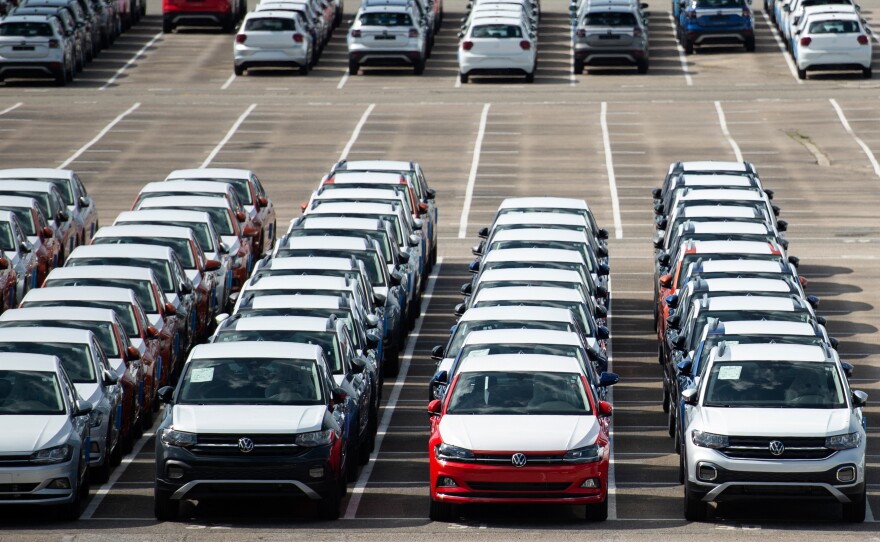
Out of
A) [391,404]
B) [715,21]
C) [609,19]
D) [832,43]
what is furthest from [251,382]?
[715,21]

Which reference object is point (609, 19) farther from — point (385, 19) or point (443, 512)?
point (443, 512)

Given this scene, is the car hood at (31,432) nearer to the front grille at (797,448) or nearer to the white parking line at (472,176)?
the front grille at (797,448)

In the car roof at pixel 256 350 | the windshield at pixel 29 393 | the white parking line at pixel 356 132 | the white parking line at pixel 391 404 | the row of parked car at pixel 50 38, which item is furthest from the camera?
the row of parked car at pixel 50 38

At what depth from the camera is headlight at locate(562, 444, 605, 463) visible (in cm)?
1711

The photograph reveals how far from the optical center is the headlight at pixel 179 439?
1727 centimetres

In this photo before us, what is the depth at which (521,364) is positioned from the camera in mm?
18453

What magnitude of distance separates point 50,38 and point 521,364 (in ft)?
110

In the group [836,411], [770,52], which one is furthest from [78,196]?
[770,52]

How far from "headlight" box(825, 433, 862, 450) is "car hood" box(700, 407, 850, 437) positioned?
0.05 m

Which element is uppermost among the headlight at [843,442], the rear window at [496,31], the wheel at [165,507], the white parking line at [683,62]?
the headlight at [843,442]

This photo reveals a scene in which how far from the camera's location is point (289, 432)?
56.9ft

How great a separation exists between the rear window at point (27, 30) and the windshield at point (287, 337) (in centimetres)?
3046

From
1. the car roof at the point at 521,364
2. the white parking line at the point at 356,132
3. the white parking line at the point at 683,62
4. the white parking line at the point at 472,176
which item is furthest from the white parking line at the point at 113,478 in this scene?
the white parking line at the point at 683,62

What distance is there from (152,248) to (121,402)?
525cm
